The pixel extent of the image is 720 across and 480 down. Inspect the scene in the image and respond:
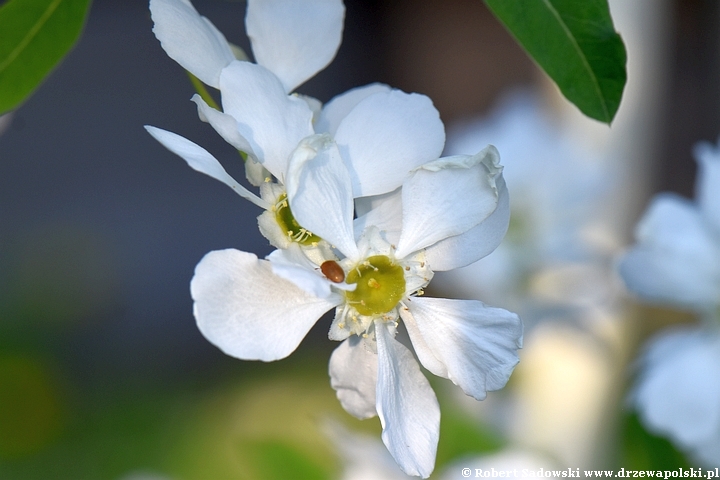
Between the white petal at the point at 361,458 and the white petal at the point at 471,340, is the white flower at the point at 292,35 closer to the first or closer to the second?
the white petal at the point at 471,340

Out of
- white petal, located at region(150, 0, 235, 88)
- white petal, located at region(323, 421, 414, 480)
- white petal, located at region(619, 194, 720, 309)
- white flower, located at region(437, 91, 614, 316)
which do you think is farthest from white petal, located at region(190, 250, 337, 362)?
white flower, located at region(437, 91, 614, 316)

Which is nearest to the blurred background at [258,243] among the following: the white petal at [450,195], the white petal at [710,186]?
the white petal at [710,186]

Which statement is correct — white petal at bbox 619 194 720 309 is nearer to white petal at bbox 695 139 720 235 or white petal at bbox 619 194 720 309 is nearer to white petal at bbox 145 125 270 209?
white petal at bbox 695 139 720 235

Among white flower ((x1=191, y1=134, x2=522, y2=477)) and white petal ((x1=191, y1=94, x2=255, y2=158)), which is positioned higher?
white petal ((x1=191, y1=94, x2=255, y2=158))

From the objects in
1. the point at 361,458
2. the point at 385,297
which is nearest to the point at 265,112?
the point at 385,297

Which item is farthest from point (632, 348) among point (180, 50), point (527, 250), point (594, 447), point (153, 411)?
point (153, 411)
